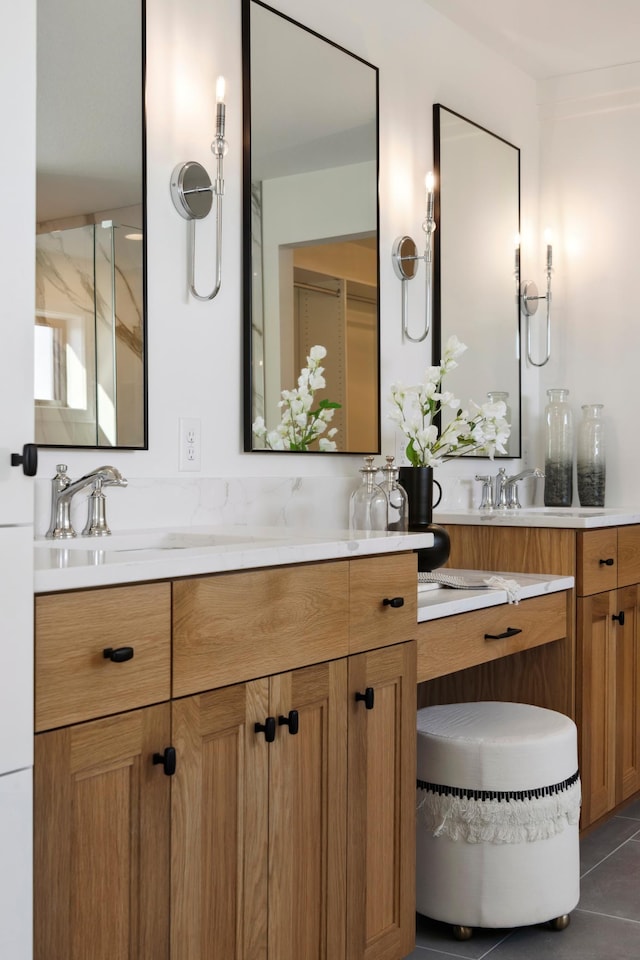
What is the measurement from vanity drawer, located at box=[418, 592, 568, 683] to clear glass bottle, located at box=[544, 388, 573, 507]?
878mm

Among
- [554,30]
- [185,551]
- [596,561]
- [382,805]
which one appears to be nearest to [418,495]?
[596,561]

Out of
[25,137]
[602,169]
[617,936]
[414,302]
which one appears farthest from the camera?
[602,169]

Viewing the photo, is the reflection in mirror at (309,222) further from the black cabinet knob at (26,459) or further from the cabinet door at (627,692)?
the black cabinet knob at (26,459)

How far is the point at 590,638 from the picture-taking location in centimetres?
298

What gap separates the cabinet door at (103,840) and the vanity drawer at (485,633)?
88cm

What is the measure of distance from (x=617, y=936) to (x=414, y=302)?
185 cm

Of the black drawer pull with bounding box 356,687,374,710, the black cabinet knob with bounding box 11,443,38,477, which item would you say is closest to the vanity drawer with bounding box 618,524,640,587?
the black drawer pull with bounding box 356,687,374,710

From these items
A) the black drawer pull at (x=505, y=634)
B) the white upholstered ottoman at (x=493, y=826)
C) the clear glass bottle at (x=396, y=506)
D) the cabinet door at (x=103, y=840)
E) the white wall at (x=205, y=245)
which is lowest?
the white upholstered ottoman at (x=493, y=826)

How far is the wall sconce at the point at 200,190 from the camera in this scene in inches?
92.2

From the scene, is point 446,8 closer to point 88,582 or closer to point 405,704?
point 405,704

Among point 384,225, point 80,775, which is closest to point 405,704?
point 80,775

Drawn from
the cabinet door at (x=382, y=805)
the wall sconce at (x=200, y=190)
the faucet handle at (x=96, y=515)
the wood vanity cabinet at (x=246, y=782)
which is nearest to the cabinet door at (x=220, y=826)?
the wood vanity cabinet at (x=246, y=782)

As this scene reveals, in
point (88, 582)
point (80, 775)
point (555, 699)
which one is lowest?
point (555, 699)

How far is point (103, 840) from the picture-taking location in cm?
147
